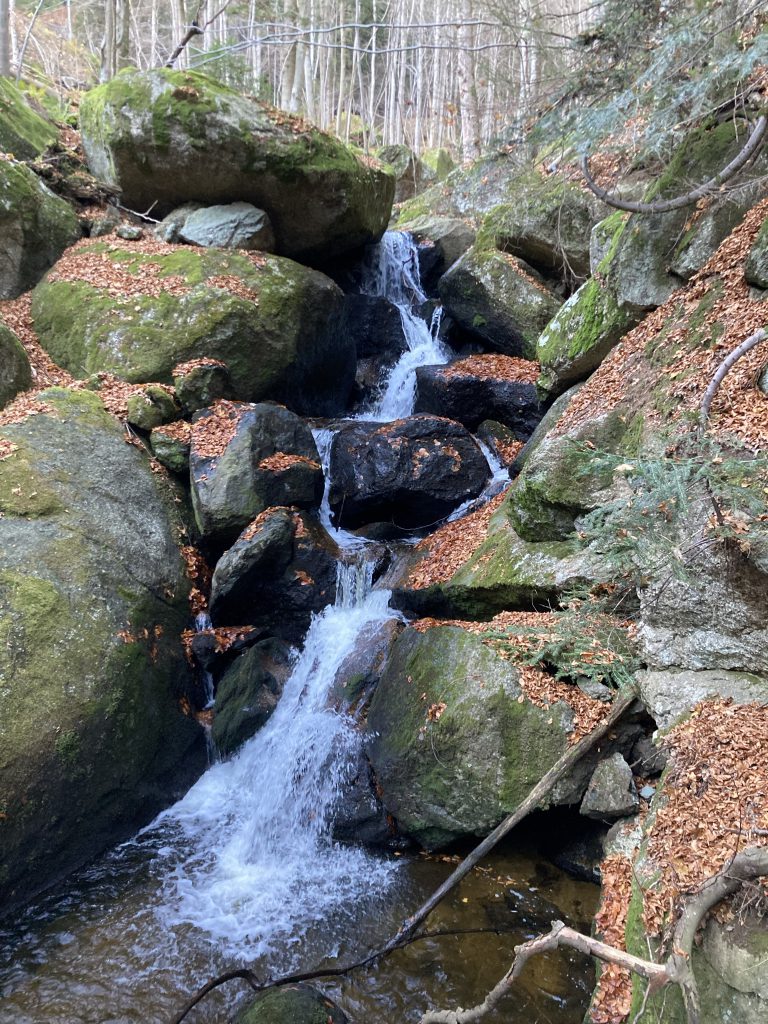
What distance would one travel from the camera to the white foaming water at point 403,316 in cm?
1220

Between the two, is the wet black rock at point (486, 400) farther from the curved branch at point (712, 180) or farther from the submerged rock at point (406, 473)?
the curved branch at point (712, 180)

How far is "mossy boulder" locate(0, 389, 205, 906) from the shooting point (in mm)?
5336

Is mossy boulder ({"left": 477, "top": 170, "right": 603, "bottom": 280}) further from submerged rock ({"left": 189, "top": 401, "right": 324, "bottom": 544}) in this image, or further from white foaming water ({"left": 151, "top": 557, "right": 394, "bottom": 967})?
white foaming water ({"left": 151, "top": 557, "right": 394, "bottom": 967})

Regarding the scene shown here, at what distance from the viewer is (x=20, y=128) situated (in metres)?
11.9

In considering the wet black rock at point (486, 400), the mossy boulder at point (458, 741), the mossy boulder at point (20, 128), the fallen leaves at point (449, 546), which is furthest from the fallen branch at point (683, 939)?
the mossy boulder at point (20, 128)

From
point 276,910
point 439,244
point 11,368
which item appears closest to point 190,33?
point 439,244

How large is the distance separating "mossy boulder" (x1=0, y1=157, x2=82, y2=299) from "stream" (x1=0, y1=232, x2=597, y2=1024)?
329 inches

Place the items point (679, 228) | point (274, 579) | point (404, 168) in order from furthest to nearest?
point (404, 168)
point (274, 579)
point (679, 228)

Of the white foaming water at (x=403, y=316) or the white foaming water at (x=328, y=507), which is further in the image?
the white foaming water at (x=403, y=316)

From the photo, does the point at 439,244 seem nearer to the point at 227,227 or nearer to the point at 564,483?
the point at 227,227

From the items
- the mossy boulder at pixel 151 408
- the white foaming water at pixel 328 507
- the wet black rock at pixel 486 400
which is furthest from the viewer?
the wet black rock at pixel 486 400

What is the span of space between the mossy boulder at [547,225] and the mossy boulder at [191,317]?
13.8 ft

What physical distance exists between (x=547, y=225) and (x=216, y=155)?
6.27 meters

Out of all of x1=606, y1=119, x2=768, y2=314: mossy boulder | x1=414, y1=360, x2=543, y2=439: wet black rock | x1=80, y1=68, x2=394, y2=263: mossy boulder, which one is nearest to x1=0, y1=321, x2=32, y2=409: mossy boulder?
x1=80, y1=68, x2=394, y2=263: mossy boulder
